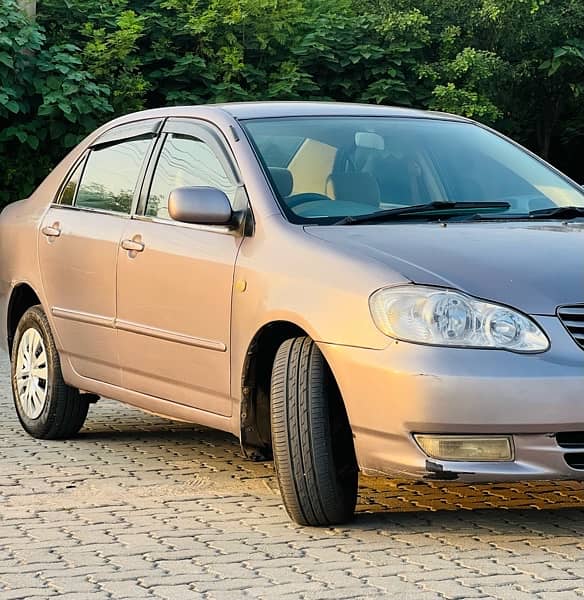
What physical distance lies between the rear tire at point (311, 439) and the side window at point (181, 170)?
118 centimetres

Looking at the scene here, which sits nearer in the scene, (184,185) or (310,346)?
(310,346)

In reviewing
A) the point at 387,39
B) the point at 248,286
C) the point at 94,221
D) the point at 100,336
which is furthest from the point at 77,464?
the point at 387,39

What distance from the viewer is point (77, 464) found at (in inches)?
294

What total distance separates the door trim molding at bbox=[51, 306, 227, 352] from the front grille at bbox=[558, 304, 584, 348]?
149 cm

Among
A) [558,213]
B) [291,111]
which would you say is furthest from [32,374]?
[558,213]

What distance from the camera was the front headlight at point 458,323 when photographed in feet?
17.4

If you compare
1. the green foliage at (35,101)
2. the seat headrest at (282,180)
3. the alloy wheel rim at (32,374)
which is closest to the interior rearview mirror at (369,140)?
the seat headrest at (282,180)

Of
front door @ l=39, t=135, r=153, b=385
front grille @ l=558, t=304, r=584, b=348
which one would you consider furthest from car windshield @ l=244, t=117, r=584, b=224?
front grille @ l=558, t=304, r=584, b=348

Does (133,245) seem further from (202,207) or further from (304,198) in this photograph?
(304,198)

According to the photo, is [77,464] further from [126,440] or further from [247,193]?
[247,193]

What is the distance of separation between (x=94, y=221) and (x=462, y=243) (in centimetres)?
245

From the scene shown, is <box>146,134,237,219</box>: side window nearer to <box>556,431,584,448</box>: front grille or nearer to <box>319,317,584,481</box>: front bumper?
<box>319,317,584,481</box>: front bumper

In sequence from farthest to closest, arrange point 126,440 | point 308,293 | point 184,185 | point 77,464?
point 126,440
point 77,464
point 184,185
point 308,293

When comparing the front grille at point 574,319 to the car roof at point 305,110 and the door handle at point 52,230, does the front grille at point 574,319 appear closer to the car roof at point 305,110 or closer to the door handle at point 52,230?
the car roof at point 305,110
